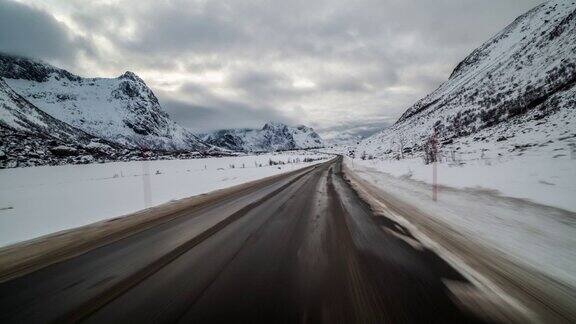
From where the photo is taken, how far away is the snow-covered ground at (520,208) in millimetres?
3984

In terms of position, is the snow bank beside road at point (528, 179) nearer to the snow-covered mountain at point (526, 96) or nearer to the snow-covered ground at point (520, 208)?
the snow-covered ground at point (520, 208)

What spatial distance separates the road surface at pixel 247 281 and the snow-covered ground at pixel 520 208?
129 cm

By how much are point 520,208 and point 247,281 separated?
20.8ft

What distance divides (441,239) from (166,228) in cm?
463

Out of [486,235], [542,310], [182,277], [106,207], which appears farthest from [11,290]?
[106,207]

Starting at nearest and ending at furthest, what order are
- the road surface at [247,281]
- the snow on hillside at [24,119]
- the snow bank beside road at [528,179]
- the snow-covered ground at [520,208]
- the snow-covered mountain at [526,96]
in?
the road surface at [247,281], the snow-covered ground at [520,208], the snow bank beside road at [528,179], the snow-covered mountain at [526,96], the snow on hillside at [24,119]

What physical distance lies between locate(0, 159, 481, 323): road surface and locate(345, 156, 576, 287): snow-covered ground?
1.29 metres

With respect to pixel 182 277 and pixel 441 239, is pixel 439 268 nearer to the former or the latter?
pixel 441 239

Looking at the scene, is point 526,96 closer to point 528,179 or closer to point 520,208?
point 528,179

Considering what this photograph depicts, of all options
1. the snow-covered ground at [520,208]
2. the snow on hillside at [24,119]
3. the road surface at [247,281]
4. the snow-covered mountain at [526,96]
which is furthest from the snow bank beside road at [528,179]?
the snow on hillside at [24,119]

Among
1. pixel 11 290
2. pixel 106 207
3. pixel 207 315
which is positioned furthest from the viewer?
pixel 106 207

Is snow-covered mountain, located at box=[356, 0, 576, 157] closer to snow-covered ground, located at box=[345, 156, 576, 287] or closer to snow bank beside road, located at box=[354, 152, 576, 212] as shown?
snow bank beside road, located at box=[354, 152, 576, 212]

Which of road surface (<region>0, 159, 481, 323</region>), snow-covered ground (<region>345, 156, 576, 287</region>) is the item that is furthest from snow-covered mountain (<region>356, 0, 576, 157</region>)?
road surface (<region>0, 159, 481, 323</region>)

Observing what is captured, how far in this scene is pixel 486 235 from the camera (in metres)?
4.93
